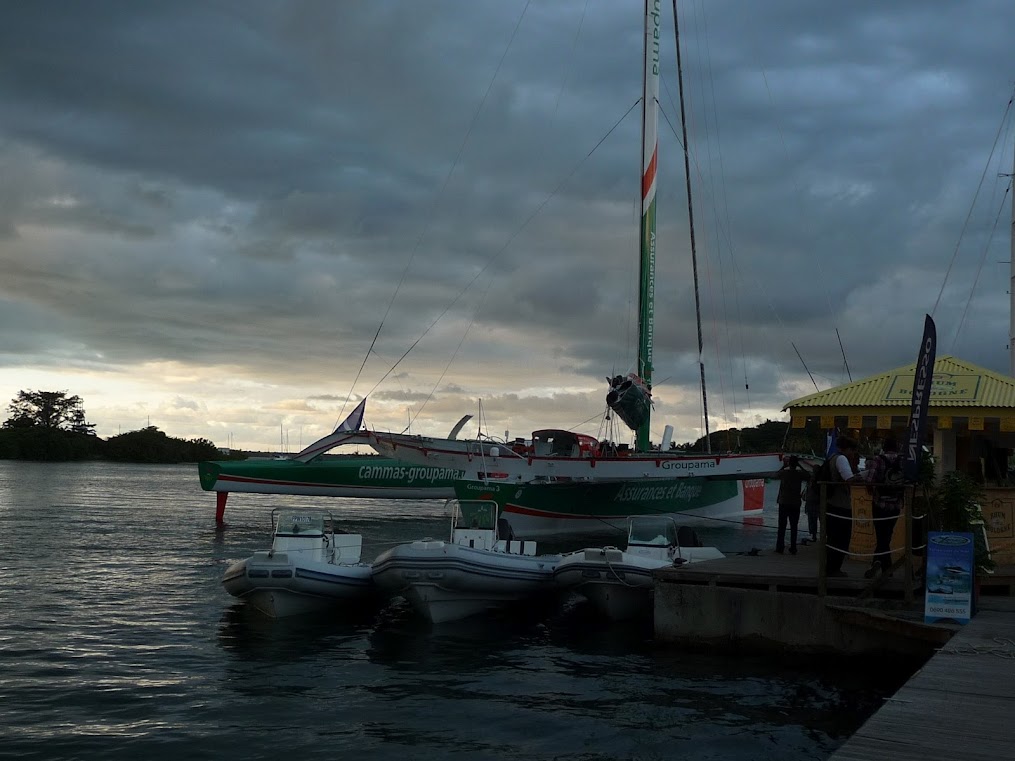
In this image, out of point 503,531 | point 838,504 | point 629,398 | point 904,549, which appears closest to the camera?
point 904,549

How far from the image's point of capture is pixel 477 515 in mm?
17297

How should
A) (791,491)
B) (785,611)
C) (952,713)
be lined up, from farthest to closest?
(791,491) → (785,611) → (952,713)

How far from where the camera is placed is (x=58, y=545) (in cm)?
2630

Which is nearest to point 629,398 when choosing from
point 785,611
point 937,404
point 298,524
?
point 298,524

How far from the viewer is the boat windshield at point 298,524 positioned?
16.7 metres

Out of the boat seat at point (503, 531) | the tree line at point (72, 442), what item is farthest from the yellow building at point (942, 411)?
the tree line at point (72, 442)

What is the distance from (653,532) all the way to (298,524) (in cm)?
640

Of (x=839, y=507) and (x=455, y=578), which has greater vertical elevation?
(x=839, y=507)

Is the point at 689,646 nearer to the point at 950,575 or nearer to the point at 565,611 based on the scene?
the point at 950,575

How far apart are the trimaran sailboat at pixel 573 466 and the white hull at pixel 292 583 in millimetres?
11294

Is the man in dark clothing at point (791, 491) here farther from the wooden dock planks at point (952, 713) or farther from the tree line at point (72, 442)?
the tree line at point (72, 442)

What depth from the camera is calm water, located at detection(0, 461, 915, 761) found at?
9352mm

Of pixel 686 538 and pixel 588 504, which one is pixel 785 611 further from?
pixel 588 504

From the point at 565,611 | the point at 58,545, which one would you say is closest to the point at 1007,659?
the point at 565,611
